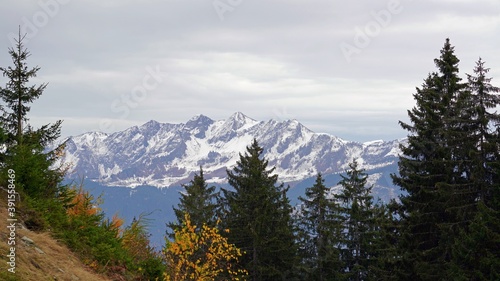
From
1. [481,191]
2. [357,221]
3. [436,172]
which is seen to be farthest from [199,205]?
[481,191]

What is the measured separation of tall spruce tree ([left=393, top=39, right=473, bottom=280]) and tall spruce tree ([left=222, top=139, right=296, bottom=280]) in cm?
1240

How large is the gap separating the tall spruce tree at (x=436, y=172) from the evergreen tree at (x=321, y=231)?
1593 centimetres

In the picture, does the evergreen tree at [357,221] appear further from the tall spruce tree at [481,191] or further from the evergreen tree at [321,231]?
the tall spruce tree at [481,191]

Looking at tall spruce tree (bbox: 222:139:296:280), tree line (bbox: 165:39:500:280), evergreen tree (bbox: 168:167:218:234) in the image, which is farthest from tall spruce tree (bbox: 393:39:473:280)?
evergreen tree (bbox: 168:167:218:234)

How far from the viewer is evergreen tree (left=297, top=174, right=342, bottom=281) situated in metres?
42.3

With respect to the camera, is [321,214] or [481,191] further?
[321,214]

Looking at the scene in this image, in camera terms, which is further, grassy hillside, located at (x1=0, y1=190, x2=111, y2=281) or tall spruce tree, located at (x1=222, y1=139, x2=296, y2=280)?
tall spruce tree, located at (x1=222, y1=139, x2=296, y2=280)

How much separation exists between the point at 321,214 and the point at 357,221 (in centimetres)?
319

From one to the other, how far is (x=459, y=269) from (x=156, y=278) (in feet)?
48.7

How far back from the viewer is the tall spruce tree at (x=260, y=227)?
119 feet

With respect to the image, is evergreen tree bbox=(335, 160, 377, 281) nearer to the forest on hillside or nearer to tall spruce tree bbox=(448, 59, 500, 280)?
the forest on hillside

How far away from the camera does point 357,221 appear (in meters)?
43.3

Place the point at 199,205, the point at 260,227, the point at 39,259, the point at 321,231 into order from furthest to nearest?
the point at 199,205 → the point at 321,231 → the point at 260,227 → the point at 39,259

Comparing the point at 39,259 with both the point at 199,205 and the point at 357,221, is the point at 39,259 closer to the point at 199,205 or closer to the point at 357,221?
the point at 357,221
